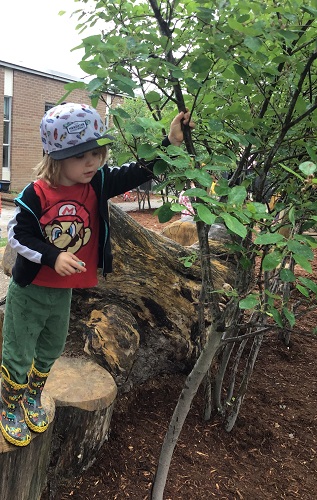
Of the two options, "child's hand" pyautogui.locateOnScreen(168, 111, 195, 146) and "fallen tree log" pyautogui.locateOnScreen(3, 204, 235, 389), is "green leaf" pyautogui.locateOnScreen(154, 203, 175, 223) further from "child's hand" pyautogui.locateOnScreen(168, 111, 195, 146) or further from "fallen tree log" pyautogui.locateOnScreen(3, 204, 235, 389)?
"fallen tree log" pyautogui.locateOnScreen(3, 204, 235, 389)

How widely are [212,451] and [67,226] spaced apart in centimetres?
160

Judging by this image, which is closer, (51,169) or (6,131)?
(51,169)

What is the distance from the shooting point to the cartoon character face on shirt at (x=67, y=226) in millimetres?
1822

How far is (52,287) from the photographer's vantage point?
1.90 m

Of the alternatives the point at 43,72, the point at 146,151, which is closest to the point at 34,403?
the point at 146,151

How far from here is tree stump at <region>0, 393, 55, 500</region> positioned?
190cm

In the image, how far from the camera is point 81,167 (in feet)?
5.86

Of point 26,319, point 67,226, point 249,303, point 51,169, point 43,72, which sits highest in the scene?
point 43,72

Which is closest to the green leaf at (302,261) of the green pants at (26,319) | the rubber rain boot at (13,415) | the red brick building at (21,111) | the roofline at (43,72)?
the green pants at (26,319)

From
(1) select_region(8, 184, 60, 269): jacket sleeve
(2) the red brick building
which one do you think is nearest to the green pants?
(1) select_region(8, 184, 60, 269): jacket sleeve

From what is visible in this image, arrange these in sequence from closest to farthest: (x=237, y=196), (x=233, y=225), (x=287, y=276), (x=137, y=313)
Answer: (x=233, y=225) < (x=237, y=196) < (x=287, y=276) < (x=137, y=313)

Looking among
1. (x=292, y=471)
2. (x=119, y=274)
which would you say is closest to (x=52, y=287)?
(x=119, y=274)

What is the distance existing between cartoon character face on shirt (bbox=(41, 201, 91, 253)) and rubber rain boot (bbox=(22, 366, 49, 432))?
617 millimetres

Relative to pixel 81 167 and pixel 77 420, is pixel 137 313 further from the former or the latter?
pixel 81 167
